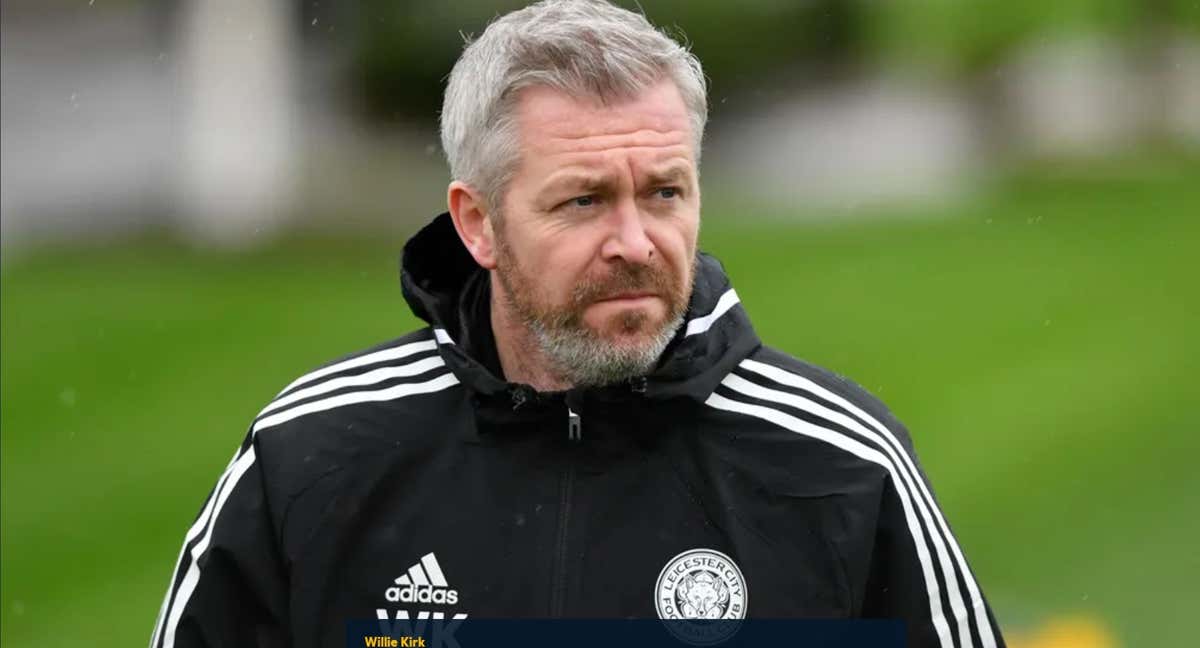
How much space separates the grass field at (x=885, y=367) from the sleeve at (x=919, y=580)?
6.09 meters

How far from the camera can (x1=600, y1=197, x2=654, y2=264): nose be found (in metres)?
3.43

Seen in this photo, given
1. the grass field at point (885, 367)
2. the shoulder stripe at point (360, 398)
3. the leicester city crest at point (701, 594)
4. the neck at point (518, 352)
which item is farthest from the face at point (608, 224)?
the grass field at point (885, 367)

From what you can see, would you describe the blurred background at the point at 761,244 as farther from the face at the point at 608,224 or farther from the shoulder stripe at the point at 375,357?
the face at the point at 608,224

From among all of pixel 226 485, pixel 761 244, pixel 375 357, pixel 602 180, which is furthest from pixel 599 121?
pixel 761 244

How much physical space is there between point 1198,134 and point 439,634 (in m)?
25.2

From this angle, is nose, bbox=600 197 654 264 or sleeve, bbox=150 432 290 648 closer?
nose, bbox=600 197 654 264

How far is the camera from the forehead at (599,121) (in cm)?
350

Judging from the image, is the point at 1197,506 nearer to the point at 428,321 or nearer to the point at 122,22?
the point at 428,321

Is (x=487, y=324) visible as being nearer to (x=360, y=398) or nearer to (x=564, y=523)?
(x=360, y=398)

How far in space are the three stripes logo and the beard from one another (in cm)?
39

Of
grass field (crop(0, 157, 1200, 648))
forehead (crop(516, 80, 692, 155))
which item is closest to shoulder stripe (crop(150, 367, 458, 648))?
forehead (crop(516, 80, 692, 155))

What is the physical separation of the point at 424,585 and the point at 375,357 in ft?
1.55

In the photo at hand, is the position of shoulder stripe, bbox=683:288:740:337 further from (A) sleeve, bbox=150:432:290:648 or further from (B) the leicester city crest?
(A) sleeve, bbox=150:432:290:648

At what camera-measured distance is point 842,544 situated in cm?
345
